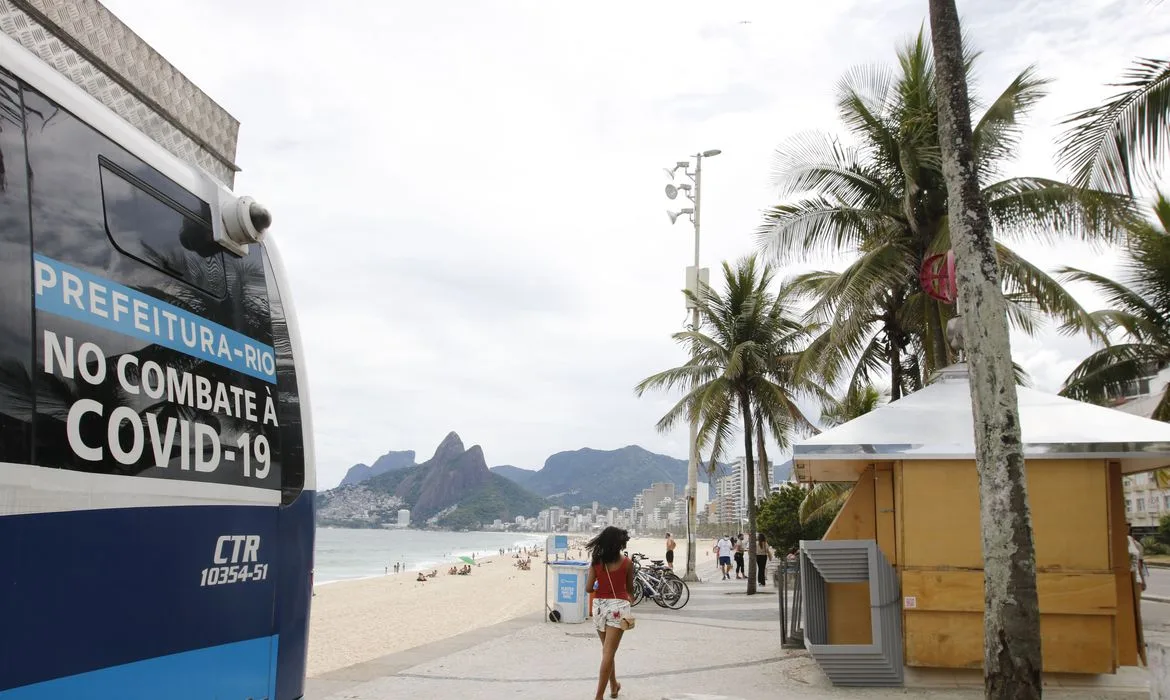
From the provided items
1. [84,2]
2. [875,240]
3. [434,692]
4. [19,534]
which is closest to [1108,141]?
[875,240]

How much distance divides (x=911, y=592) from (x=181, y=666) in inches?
303

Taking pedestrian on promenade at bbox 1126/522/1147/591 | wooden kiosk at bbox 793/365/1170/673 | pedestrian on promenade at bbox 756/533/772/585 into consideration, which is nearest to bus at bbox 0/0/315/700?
wooden kiosk at bbox 793/365/1170/673

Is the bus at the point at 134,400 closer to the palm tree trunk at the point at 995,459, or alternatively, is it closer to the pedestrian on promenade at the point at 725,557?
the palm tree trunk at the point at 995,459

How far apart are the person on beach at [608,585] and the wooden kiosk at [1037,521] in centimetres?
225

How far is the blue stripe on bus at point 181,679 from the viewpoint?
8.16ft

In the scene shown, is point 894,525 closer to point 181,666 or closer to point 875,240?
point 875,240

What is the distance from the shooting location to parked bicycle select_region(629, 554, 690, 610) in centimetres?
1925

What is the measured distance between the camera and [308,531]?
3.94m

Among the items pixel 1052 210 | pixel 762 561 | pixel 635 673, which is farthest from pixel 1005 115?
pixel 762 561

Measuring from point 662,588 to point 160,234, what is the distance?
56.7ft

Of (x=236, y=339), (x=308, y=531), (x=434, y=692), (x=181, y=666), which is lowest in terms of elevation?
(x=434, y=692)

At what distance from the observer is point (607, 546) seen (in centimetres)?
870

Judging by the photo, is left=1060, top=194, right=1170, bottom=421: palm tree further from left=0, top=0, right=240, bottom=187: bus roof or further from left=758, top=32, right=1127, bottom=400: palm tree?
left=0, top=0, right=240, bottom=187: bus roof

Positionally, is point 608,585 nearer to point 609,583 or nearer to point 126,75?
point 609,583
